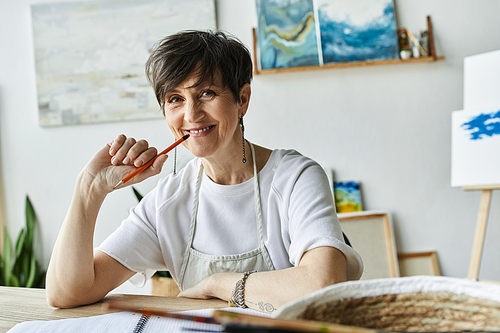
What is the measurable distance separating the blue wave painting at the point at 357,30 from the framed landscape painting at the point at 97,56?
103 centimetres

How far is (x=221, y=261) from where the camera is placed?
1173 mm

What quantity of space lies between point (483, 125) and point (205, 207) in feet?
6.08

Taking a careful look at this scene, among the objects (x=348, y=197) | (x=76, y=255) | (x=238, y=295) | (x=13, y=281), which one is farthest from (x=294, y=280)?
(x=13, y=281)

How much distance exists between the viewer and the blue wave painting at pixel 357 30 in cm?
268

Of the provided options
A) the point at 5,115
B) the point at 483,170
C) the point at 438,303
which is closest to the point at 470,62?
the point at 483,170

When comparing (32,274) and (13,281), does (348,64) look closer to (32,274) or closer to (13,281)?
(32,274)

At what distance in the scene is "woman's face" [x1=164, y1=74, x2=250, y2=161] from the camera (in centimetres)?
116

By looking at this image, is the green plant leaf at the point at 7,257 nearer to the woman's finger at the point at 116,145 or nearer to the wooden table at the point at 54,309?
the wooden table at the point at 54,309

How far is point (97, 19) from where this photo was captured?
9.08 feet

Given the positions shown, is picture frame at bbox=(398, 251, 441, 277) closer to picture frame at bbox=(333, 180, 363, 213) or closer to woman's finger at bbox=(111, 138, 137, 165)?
picture frame at bbox=(333, 180, 363, 213)

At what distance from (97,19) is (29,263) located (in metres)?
1.73

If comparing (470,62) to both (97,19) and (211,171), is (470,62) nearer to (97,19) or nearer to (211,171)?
(211,171)

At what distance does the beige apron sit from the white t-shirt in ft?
0.05

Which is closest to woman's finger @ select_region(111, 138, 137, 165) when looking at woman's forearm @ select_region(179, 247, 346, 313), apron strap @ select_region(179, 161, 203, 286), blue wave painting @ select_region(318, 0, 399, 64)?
apron strap @ select_region(179, 161, 203, 286)
